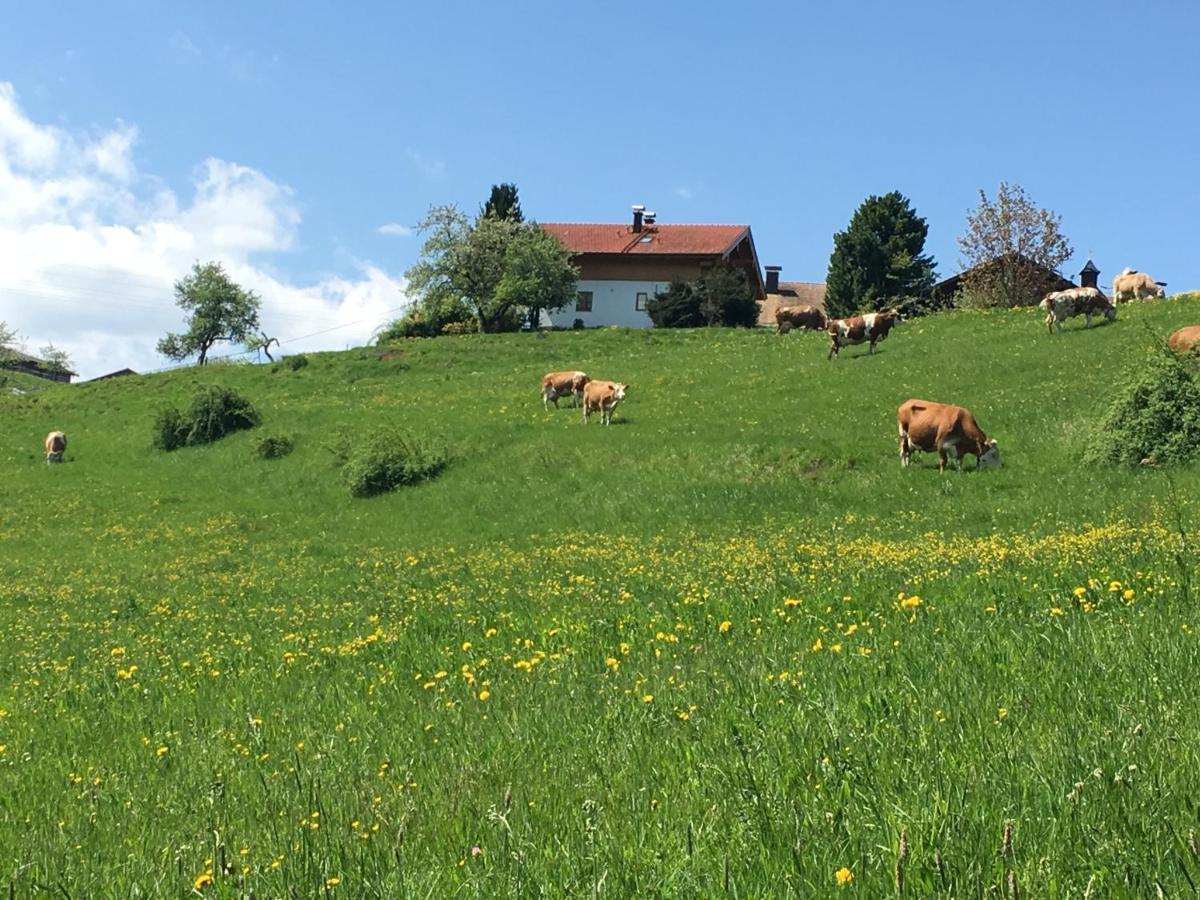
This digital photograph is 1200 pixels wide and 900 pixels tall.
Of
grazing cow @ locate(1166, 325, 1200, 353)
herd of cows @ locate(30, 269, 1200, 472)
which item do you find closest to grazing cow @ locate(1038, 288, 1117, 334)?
herd of cows @ locate(30, 269, 1200, 472)

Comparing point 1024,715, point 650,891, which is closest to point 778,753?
point 1024,715

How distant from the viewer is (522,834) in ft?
12.5

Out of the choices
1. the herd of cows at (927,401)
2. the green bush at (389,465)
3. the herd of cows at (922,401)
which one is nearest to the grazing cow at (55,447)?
the herd of cows at (922,401)

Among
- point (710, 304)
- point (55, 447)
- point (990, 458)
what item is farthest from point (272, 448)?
point (710, 304)

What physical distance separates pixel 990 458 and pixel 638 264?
65125mm

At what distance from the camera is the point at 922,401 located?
2447 cm

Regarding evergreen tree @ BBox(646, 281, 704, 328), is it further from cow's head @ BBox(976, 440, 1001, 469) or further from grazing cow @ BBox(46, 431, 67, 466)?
cow's head @ BBox(976, 440, 1001, 469)

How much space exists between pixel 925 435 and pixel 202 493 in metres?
24.0

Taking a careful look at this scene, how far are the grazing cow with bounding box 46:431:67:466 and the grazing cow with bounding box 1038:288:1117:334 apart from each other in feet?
136

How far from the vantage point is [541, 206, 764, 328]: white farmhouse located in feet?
274

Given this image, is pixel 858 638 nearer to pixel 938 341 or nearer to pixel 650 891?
pixel 650 891

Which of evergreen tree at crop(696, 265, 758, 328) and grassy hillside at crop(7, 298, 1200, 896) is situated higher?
evergreen tree at crop(696, 265, 758, 328)

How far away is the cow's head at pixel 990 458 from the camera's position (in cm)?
2256

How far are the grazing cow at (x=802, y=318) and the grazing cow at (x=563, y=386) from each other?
20668mm
